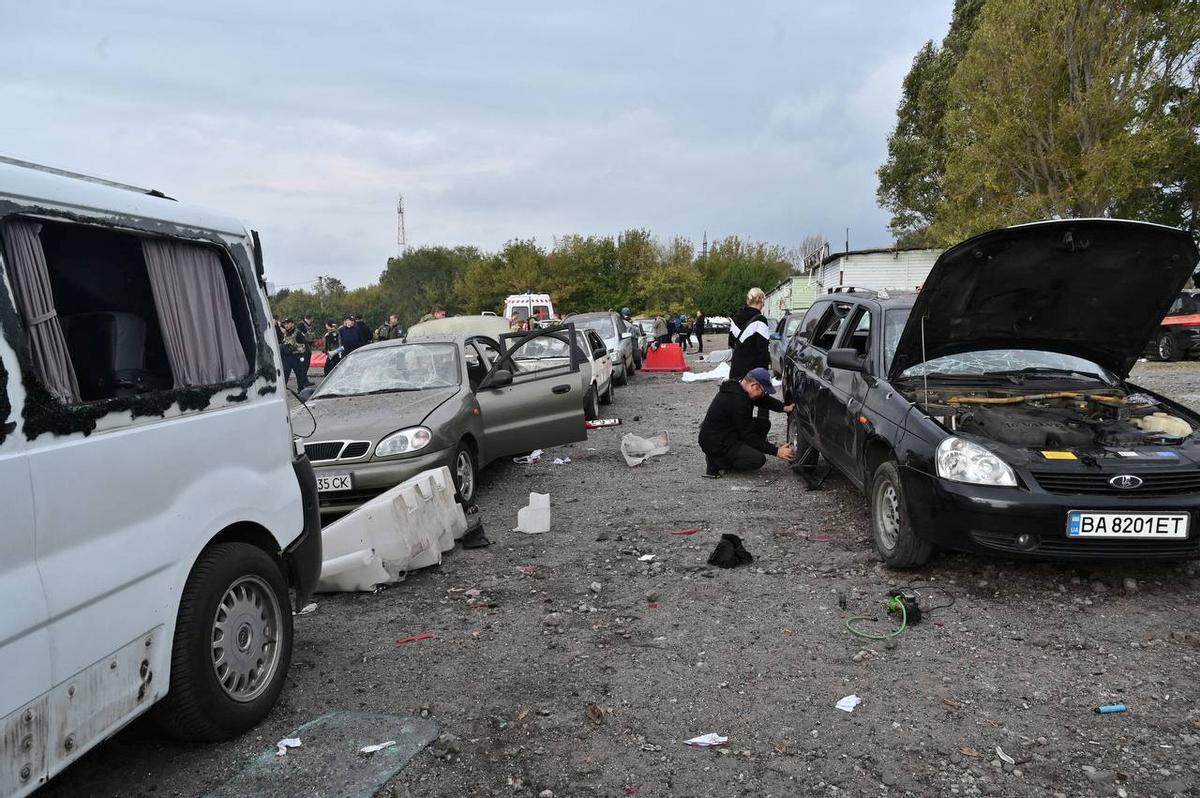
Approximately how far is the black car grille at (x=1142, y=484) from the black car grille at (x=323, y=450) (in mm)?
4831

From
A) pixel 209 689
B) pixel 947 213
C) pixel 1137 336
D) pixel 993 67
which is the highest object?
pixel 993 67

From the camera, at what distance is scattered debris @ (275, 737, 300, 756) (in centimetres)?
301

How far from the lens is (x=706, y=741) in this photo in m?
3.04

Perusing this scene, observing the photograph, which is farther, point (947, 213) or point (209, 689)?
point (947, 213)

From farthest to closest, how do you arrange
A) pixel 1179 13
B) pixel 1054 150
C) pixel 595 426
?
pixel 1054 150
pixel 1179 13
pixel 595 426

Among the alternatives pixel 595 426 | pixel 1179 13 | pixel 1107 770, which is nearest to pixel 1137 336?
pixel 1107 770

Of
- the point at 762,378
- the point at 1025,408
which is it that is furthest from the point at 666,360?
the point at 1025,408

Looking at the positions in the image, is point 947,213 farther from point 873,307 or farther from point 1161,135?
point 873,307

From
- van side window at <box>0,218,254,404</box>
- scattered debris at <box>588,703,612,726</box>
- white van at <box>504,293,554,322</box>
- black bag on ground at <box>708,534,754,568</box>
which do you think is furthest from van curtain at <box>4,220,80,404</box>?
white van at <box>504,293,554,322</box>

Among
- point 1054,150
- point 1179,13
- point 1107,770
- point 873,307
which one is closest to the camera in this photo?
point 1107,770

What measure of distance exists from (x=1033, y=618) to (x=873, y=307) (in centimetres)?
272

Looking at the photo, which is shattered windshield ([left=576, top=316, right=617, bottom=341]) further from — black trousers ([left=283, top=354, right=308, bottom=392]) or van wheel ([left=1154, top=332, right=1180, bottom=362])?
van wheel ([left=1154, top=332, right=1180, bottom=362])

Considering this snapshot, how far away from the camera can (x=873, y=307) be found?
604 centimetres

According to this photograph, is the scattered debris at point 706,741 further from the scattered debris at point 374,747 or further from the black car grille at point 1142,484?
the black car grille at point 1142,484
